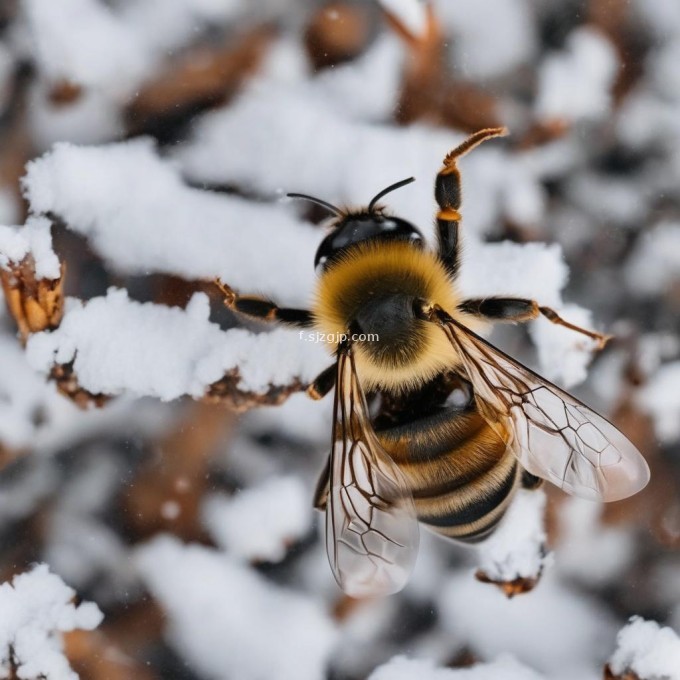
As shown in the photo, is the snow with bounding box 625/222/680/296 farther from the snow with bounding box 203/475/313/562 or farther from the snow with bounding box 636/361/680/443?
the snow with bounding box 203/475/313/562

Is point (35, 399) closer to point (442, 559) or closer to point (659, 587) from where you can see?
point (442, 559)

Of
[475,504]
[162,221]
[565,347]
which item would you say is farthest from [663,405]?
[162,221]

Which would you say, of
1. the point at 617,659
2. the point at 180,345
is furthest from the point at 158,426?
the point at 617,659

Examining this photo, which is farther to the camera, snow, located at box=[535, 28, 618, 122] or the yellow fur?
snow, located at box=[535, 28, 618, 122]

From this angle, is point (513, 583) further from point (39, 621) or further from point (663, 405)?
point (39, 621)

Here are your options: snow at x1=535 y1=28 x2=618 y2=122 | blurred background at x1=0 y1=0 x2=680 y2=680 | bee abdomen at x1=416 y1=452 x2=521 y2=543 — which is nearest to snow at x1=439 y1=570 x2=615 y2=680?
blurred background at x1=0 y1=0 x2=680 y2=680

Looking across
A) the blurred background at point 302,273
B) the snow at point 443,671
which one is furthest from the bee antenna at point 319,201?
the snow at point 443,671
